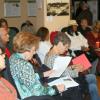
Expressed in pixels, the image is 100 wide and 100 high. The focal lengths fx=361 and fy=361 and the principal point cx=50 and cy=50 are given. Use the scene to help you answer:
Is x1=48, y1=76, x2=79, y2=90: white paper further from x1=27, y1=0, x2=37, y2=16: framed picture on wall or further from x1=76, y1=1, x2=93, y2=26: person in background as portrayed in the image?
x1=76, y1=1, x2=93, y2=26: person in background

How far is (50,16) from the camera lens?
25.5 feet

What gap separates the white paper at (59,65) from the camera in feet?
13.2

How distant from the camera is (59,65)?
4.01 meters

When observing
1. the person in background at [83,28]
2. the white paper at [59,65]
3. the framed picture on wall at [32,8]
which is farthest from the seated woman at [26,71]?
the framed picture on wall at [32,8]

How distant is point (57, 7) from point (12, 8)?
2138 millimetres

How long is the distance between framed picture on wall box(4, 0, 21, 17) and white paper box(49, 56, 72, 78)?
18.5 feet

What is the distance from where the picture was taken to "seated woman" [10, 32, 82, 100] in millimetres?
3305

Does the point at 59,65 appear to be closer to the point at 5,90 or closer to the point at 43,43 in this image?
the point at 5,90

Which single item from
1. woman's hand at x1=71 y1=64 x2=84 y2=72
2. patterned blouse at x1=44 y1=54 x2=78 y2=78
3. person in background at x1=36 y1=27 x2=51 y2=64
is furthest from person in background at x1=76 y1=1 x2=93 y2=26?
patterned blouse at x1=44 y1=54 x2=78 y2=78

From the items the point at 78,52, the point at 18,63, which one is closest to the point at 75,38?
the point at 78,52

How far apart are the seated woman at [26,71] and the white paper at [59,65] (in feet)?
1.59

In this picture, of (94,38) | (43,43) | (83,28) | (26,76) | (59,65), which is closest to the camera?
(26,76)

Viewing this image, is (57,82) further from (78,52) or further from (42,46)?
(78,52)

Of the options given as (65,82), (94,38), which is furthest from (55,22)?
(65,82)
